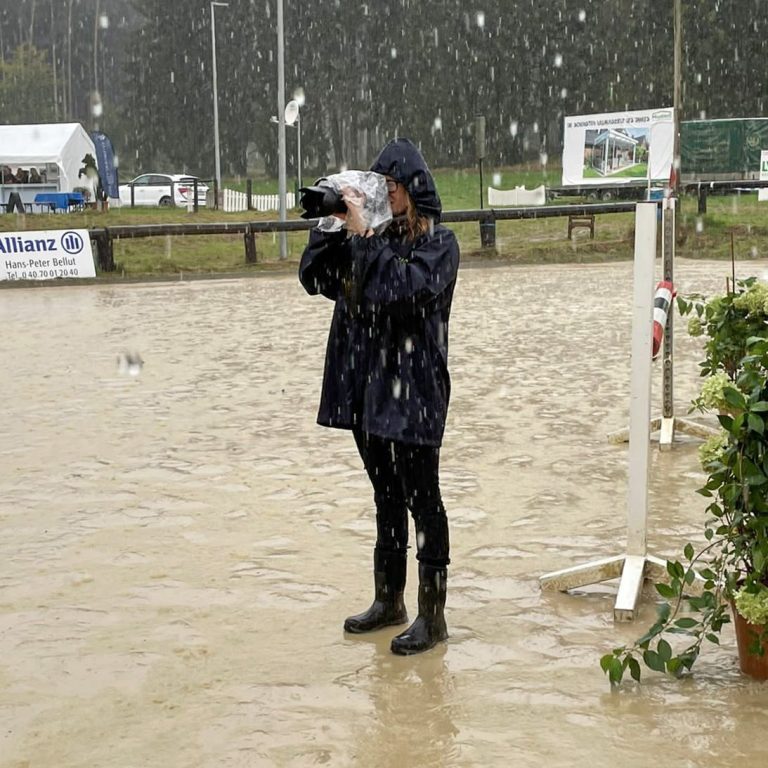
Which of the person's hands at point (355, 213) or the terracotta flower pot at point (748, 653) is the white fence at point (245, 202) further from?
the terracotta flower pot at point (748, 653)

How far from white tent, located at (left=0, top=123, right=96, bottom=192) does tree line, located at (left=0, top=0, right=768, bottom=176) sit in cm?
2139

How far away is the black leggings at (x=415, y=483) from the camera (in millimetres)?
4145

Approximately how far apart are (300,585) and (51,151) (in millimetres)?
34714

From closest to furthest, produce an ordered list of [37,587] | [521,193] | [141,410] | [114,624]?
1. [114,624]
2. [37,587]
3. [141,410]
4. [521,193]

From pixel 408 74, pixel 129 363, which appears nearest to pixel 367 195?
pixel 129 363

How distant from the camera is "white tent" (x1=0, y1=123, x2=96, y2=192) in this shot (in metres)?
37.5

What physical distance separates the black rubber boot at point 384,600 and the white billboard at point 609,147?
30.6 meters

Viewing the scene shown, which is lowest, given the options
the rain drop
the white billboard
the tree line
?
the rain drop

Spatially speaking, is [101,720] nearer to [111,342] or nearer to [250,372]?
[250,372]

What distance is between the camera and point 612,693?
3.93m

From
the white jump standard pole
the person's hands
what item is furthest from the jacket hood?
the white jump standard pole

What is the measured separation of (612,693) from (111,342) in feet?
32.2

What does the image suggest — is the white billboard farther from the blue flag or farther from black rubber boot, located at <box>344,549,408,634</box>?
black rubber boot, located at <box>344,549,408,634</box>

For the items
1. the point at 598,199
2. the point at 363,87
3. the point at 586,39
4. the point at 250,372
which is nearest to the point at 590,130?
the point at 598,199
